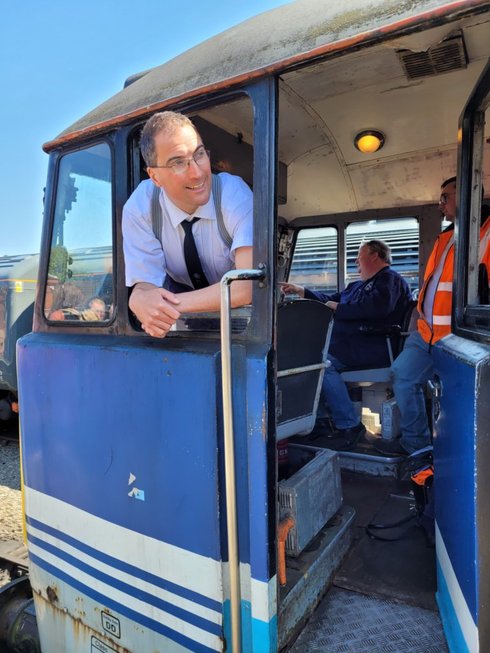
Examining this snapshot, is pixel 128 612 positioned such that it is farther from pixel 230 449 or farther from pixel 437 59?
pixel 437 59

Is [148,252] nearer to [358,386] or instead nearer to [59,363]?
[59,363]

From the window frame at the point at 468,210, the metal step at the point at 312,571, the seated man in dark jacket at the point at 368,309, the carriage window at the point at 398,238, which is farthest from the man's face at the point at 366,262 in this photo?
the window frame at the point at 468,210

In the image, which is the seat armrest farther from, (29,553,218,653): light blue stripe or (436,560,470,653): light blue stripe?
(29,553,218,653): light blue stripe

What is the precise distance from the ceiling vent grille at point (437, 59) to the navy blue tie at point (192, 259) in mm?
1033

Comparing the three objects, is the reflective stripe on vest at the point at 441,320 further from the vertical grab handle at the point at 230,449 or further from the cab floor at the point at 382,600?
the vertical grab handle at the point at 230,449

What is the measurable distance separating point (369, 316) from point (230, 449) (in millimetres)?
2868

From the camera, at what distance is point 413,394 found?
3180 mm

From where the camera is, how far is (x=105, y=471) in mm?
1767

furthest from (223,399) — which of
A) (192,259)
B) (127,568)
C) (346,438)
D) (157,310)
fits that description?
(346,438)

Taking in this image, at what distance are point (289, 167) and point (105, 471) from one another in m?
2.28

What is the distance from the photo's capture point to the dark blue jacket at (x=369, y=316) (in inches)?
155

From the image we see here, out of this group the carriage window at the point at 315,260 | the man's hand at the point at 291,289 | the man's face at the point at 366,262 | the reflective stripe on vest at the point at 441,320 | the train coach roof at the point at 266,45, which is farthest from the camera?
the carriage window at the point at 315,260

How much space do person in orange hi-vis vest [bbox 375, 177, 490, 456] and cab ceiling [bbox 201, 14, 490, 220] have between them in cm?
41

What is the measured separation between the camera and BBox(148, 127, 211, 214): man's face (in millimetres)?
1499
